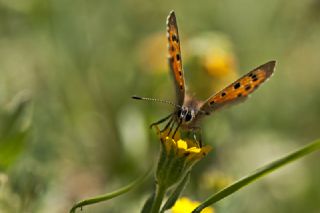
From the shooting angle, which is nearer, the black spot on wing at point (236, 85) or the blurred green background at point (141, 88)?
→ the black spot on wing at point (236, 85)

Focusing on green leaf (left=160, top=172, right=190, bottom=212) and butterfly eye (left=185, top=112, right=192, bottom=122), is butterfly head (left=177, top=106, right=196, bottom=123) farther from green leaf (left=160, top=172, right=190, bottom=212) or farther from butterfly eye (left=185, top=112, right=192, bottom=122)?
green leaf (left=160, top=172, right=190, bottom=212)

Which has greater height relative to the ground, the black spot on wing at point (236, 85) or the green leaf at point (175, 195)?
the black spot on wing at point (236, 85)

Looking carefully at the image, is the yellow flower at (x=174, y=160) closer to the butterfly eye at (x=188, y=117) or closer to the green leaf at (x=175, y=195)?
the green leaf at (x=175, y=195)

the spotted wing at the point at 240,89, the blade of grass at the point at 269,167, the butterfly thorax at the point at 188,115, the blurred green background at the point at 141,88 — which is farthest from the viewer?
the blurred green background at the point at 141,88

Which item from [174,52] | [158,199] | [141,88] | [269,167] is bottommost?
[141,88]

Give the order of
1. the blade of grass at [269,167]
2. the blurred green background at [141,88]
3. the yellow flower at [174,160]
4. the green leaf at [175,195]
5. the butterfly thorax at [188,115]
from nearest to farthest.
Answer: the blade of grass at [269,167] → the green leaf at [175,195] → the yellow flower at [174,160] → the butterfly thorax at [188,115] → the blurred green background at [141,88]

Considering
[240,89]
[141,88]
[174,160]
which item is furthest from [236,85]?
[141,88]

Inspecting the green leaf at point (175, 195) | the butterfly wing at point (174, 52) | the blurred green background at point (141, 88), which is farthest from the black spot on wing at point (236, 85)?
the blurred green background at point (141, 88)

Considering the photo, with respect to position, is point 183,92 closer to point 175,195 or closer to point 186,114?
point 186,114
